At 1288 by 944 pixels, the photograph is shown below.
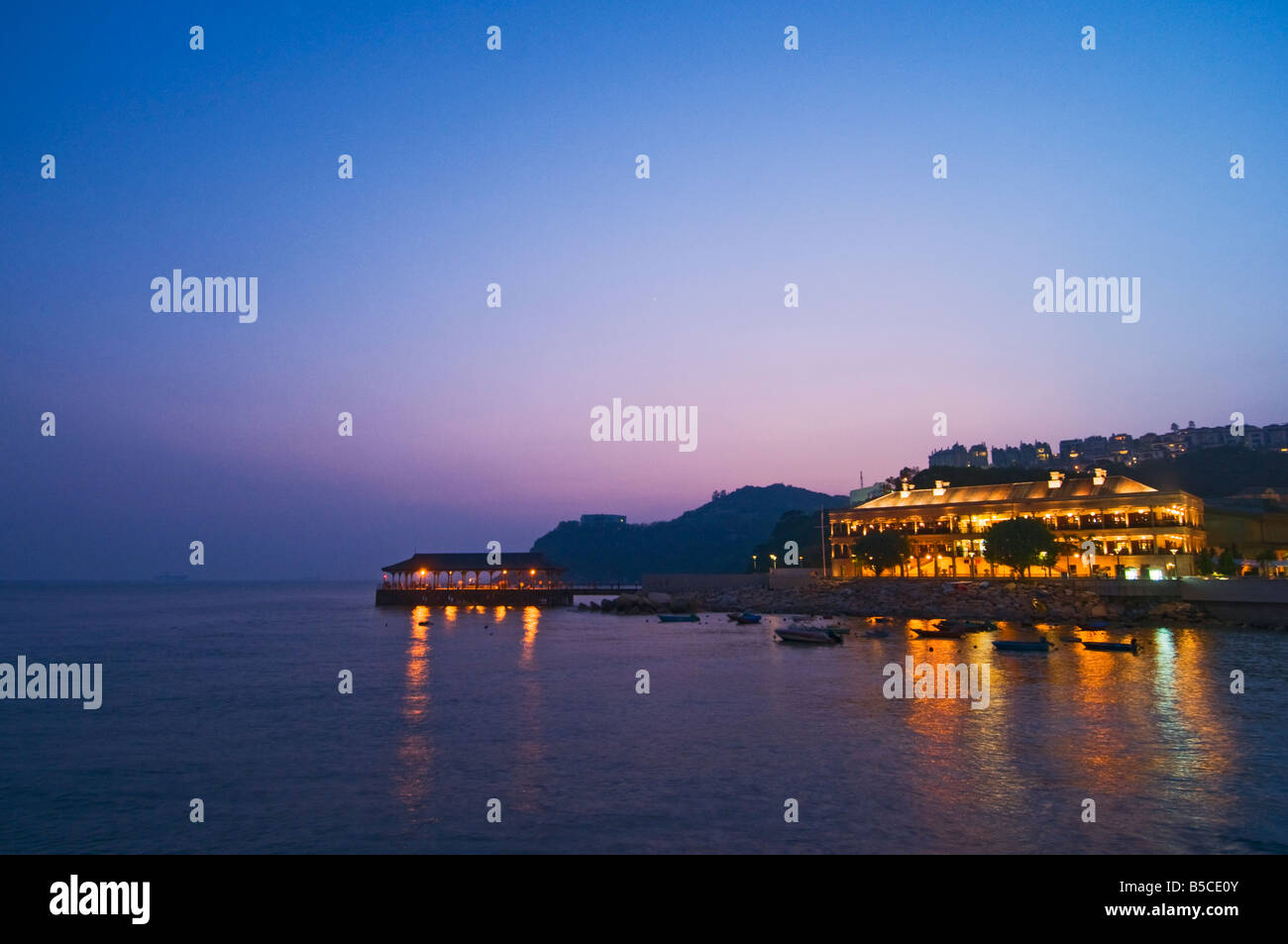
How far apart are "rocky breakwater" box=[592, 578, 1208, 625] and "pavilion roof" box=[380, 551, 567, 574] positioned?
10609 millimetres

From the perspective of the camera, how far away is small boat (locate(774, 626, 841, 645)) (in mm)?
60562

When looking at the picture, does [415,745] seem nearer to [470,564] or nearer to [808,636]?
[808,636]

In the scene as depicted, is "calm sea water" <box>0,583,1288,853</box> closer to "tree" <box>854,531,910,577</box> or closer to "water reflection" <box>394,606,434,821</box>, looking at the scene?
"water reflection" <box>394,606,434,821</box>

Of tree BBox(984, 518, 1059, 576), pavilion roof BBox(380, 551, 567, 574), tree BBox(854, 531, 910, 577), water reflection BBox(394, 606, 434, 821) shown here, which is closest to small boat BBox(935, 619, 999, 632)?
tree BBox(984, 518, 1059, 576)

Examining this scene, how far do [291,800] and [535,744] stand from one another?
8.28 m

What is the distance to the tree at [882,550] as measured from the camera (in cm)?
10012

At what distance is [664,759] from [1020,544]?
71663mm
